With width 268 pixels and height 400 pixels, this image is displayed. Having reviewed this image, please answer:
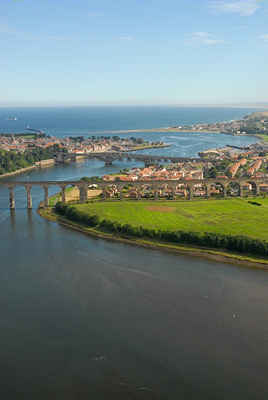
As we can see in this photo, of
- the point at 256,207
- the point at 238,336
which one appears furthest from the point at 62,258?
the point at 256,207

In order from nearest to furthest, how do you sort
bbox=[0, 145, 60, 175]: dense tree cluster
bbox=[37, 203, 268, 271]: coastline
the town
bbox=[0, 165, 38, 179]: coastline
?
bbox=[37, 203, 268, 271]: coastline → bbox=[0, 165, 38, 179]: coastline → bbox=[0, 145, 60, 175]: dense tree cluster → the town

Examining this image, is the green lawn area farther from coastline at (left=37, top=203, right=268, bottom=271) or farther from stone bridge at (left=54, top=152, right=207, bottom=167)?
stone bridge at (left=54, top=152, right=207, bottom=167)

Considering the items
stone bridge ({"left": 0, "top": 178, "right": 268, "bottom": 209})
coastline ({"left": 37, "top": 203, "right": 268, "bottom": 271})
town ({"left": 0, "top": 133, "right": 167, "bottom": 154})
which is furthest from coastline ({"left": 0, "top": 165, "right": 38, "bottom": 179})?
coastline ({"left": 37, "top": 203, "right": 268, "bottom": 271})

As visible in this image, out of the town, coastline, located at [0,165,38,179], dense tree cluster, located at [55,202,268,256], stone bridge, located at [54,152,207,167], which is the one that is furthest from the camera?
the town

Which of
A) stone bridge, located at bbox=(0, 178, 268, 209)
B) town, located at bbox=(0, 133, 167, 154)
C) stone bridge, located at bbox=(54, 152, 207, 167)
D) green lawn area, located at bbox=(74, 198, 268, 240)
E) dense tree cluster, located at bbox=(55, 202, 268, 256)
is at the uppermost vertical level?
town, located at bbox=(0, 133, 167, 154)

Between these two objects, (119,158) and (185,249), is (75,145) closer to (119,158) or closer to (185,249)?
(119,158)

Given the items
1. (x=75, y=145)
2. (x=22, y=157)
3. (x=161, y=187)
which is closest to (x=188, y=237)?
(x=161, y=187)

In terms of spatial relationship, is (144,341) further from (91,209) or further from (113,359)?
(91,209)

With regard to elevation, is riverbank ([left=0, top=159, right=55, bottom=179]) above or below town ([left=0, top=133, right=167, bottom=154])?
below
